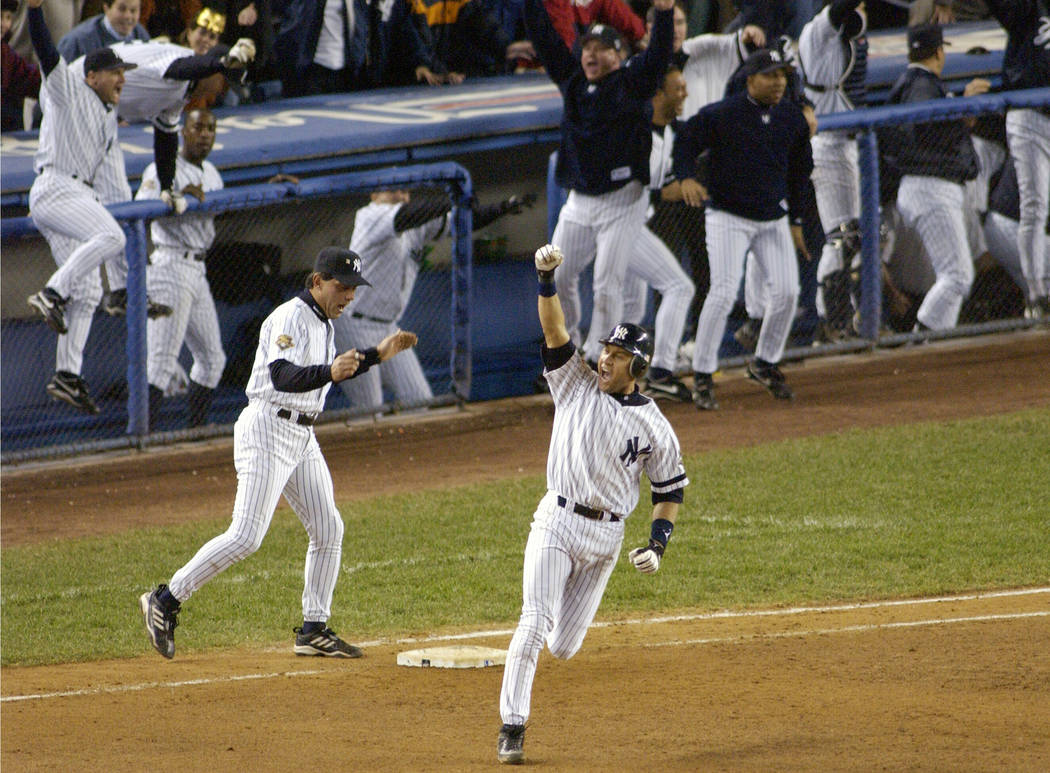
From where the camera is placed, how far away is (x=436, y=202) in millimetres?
11305

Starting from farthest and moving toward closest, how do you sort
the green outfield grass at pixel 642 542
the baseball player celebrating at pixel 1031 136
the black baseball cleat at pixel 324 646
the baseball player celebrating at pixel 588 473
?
the baseball player celebrating at pixel 1031 136
the green outfield grass at pixel 642 542
the black baseball cleat at pixel 324 646
the baseball player celebrating at pixel 588 473

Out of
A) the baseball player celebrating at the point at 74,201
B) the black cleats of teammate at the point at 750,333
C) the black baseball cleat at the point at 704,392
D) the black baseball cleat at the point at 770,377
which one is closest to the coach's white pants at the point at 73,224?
the baseball player celebrating at the point at 74,201

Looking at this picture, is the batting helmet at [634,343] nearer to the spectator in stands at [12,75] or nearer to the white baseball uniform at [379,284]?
the white baseball uniform at [379,284]

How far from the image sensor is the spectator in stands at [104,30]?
1081 cm

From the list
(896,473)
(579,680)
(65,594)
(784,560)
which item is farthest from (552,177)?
(579,680)

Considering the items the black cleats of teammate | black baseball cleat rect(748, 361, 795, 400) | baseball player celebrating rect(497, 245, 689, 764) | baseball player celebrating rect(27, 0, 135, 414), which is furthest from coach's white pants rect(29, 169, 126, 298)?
baseball player celebrating rect(497, 245, 689, 764)

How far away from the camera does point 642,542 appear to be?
861cm

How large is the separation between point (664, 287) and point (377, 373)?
2160 millimetres

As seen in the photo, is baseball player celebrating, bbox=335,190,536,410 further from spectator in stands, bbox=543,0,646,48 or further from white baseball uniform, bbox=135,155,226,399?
spectator in stands, bbox=543,0,646,48

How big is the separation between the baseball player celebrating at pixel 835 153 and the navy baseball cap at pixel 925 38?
14.5 inches

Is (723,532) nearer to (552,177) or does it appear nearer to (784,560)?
(784,560)

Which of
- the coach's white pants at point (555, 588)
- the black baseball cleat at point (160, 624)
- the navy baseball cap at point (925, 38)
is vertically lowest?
the black baseball cleat at point (160, 624)

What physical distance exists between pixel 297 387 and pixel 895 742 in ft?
8.99

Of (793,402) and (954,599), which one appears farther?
(793,402)
